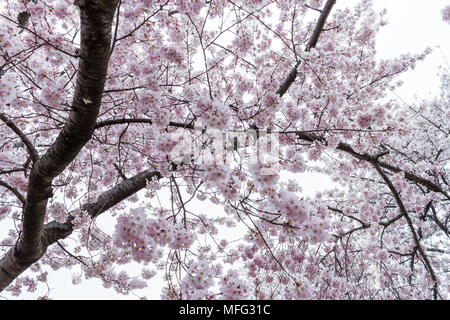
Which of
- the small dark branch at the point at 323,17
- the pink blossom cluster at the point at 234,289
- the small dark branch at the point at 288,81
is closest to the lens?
the pink blossom cluster at the point at 234,289

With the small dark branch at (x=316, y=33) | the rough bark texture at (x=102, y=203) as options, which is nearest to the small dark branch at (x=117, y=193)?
the rough bark texture at (x=102, y=203)

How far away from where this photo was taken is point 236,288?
6.06 feet

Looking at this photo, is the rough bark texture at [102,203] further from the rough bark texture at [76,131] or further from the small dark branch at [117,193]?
the rough bark texture at [76,131]

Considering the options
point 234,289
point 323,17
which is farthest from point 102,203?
point 323,17

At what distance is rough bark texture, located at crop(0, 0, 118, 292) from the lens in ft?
5.11

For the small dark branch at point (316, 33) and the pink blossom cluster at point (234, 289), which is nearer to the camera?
the pink blossom cluster at point (234, 289)

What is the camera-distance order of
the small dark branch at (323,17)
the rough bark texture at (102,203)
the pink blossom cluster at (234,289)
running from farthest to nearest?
1. the small dark branch at (323,17)
2. the rough bark texture at (102,203)
3. the pink blossom cluster at (234,289)

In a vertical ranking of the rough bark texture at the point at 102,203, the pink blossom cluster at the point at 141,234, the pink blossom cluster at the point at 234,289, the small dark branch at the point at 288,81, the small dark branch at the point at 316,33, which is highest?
the small dark branch at the point at 316,33

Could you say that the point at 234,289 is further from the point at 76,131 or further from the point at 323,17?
the point at 323,17

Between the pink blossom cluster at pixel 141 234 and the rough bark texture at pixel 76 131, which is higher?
the rough bark texture at pixel 76 131

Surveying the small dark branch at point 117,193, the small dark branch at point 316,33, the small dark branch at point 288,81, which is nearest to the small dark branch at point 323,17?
the small dark branch at point 316,33

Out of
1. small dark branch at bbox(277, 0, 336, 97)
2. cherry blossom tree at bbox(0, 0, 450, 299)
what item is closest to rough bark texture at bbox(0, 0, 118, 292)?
cherry blossom tree at bbox(0, 0, 450, 299)

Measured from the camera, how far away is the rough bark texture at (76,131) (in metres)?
1.56

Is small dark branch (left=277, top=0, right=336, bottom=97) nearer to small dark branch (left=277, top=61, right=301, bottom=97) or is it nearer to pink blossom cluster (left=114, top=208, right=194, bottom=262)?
small dark branch (left=277, top=61, right=301, bottom=97)
